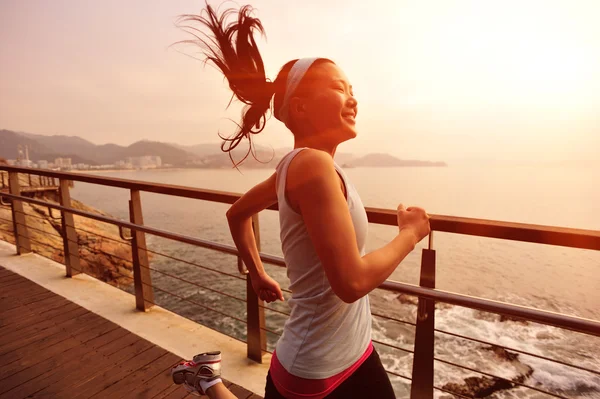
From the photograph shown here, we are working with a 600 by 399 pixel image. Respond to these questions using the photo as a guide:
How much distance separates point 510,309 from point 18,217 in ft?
17.1

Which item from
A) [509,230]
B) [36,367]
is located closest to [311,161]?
[509,230]

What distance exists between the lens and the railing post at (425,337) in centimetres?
153

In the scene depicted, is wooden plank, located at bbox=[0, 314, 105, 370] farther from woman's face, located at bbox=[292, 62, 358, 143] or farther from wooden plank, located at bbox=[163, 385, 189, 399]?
woman's face, located at bbox=[292, 62, 358, 143]

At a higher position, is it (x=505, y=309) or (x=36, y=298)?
(x=505, y=309)

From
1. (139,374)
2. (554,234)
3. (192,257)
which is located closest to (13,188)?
(139,374)

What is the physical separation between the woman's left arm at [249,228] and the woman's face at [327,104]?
31cm

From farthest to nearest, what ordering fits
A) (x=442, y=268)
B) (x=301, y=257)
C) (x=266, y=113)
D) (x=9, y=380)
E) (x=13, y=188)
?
1. (x=442, y=268)
2. (x=13, y=188)
3. (x=9, y=380)
4. (x=266, y=113)
5. (x=301, y=257)

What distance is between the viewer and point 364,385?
36.7 inches

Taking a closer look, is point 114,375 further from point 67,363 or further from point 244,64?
point 244,64

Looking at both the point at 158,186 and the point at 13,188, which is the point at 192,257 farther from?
the point at 158,186

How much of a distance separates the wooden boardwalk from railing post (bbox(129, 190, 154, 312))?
0.29m

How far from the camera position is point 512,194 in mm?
88375

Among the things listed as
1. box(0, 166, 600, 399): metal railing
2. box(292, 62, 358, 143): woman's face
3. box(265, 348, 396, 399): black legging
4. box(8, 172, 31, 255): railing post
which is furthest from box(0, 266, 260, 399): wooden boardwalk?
box(292, 62, 358, 143): woman's face

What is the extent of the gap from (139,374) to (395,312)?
20.1 metres
